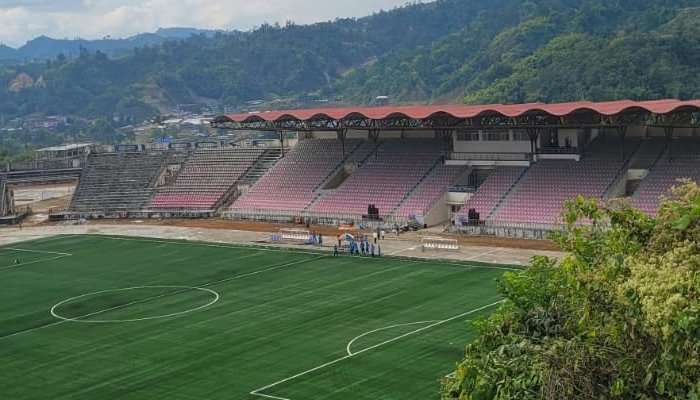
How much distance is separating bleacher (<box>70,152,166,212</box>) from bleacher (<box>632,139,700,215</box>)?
1655 inches

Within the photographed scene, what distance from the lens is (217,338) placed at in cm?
4081

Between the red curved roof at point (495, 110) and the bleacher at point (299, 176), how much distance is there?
462cm

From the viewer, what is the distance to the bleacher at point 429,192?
68.7m

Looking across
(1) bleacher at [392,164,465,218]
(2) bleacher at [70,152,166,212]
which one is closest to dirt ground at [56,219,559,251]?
(1) bleacher at [392,164,465,218]

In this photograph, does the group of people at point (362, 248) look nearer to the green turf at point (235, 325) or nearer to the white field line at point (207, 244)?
the green turf at point (235, 325)

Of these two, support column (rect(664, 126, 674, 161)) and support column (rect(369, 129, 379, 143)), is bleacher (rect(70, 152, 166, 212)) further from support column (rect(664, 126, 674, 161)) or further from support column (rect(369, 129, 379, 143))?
support column (rect(664, 126, 674, 161))

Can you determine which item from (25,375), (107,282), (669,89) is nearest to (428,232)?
(107,282)

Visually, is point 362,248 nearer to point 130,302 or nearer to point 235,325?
point 130,302

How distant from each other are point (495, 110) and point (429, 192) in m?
8.63

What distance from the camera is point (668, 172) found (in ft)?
202

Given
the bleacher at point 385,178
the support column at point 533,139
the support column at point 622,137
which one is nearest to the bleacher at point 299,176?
the bleacher at point 385,178

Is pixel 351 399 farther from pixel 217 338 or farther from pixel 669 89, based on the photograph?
pixel 669 89

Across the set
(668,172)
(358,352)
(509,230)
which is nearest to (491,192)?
(509,230)

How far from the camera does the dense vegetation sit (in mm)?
17250
